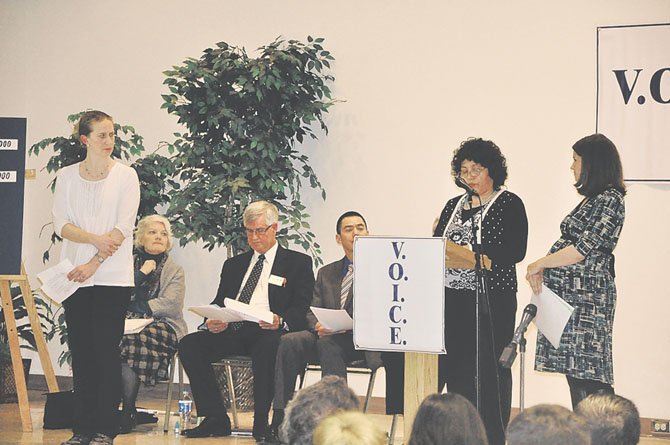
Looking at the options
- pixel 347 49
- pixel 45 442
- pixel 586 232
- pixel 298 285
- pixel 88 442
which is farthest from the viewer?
pixel 347 49

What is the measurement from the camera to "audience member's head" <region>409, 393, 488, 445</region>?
2.35 metres

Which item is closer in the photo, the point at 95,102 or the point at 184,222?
the point at 184,222

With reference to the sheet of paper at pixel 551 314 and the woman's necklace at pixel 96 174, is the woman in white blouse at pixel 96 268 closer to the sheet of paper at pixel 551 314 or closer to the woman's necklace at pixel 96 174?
the woman's necklace at pixel 96 174

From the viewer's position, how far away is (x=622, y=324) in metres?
6.20

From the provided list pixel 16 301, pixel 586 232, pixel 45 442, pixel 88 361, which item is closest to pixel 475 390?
pixel 586 232

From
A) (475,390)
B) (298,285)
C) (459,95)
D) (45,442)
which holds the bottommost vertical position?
(45,442)

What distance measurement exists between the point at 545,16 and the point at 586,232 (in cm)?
253

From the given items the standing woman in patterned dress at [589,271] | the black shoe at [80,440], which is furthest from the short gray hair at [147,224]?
the standing woman in patterned dress at [589,271]

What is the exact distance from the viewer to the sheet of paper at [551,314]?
164 inches

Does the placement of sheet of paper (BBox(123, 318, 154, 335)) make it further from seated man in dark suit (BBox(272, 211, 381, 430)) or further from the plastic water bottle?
seated man in dark suit (BBox(272, 211, 381, 430))

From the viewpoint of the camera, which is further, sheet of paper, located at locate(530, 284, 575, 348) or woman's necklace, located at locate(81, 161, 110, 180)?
woman's necklace, located at locate(81, 161, 110, 180)

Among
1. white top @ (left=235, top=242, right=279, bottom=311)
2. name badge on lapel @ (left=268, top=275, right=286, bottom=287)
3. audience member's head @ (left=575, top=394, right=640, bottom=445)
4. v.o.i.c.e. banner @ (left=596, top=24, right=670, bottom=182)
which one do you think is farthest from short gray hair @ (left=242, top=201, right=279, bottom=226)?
audience member's head @ (left=575, top=394, right=640, bottom=445)

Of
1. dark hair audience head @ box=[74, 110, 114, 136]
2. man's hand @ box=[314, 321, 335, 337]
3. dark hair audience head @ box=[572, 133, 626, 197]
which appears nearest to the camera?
dark hair audience head @ box=[572, 133, 626, 197]

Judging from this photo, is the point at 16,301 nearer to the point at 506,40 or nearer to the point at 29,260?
the point at 29,260
